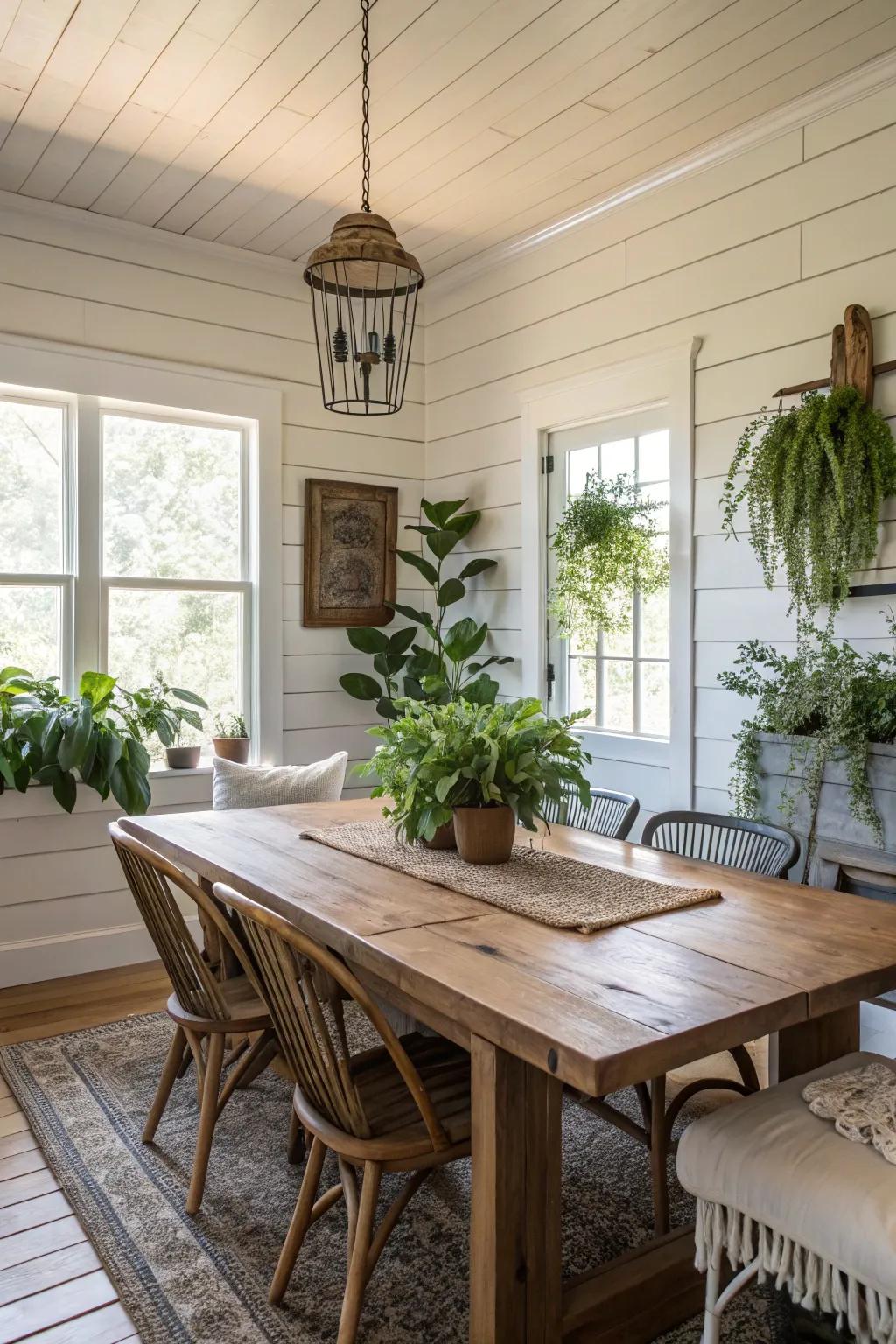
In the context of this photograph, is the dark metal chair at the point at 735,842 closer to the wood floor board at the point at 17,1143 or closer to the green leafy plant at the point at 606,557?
the green leafy plant at the point at 606,557

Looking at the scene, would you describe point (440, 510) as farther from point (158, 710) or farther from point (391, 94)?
point (391, 94)

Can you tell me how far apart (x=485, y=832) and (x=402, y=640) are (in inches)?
87.2

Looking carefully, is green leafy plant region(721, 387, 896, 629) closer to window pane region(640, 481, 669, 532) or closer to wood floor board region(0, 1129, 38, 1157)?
window pane region(640, 481, 669, 532)

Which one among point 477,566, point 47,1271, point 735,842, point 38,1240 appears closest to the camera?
point 47,1271

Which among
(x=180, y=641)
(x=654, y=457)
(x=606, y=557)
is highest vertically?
(x=654, y=457)

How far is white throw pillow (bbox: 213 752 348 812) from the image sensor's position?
136 inches

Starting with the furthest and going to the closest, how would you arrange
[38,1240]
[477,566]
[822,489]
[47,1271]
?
1. [477,566]
2. [822,489]
3. [38,1240]
4. [47,1271]

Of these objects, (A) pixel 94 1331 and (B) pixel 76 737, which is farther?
(B) pixel 76 737

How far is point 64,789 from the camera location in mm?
3615

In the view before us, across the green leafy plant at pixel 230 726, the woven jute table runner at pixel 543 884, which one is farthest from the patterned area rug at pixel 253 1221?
the green leafy plant at pixel 230 726

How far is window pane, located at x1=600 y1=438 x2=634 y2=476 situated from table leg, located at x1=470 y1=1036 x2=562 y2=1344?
270 centimetres

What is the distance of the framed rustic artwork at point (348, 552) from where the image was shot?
442 cm

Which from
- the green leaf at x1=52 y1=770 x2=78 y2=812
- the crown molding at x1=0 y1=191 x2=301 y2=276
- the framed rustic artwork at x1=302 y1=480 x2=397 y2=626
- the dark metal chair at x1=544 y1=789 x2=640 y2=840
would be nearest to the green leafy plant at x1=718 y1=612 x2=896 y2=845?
the dark metal chair at x1=544 y1=789 x2=640 y2=840

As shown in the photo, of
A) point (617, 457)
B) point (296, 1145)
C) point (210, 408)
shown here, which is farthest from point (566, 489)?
point (296, 1145)
